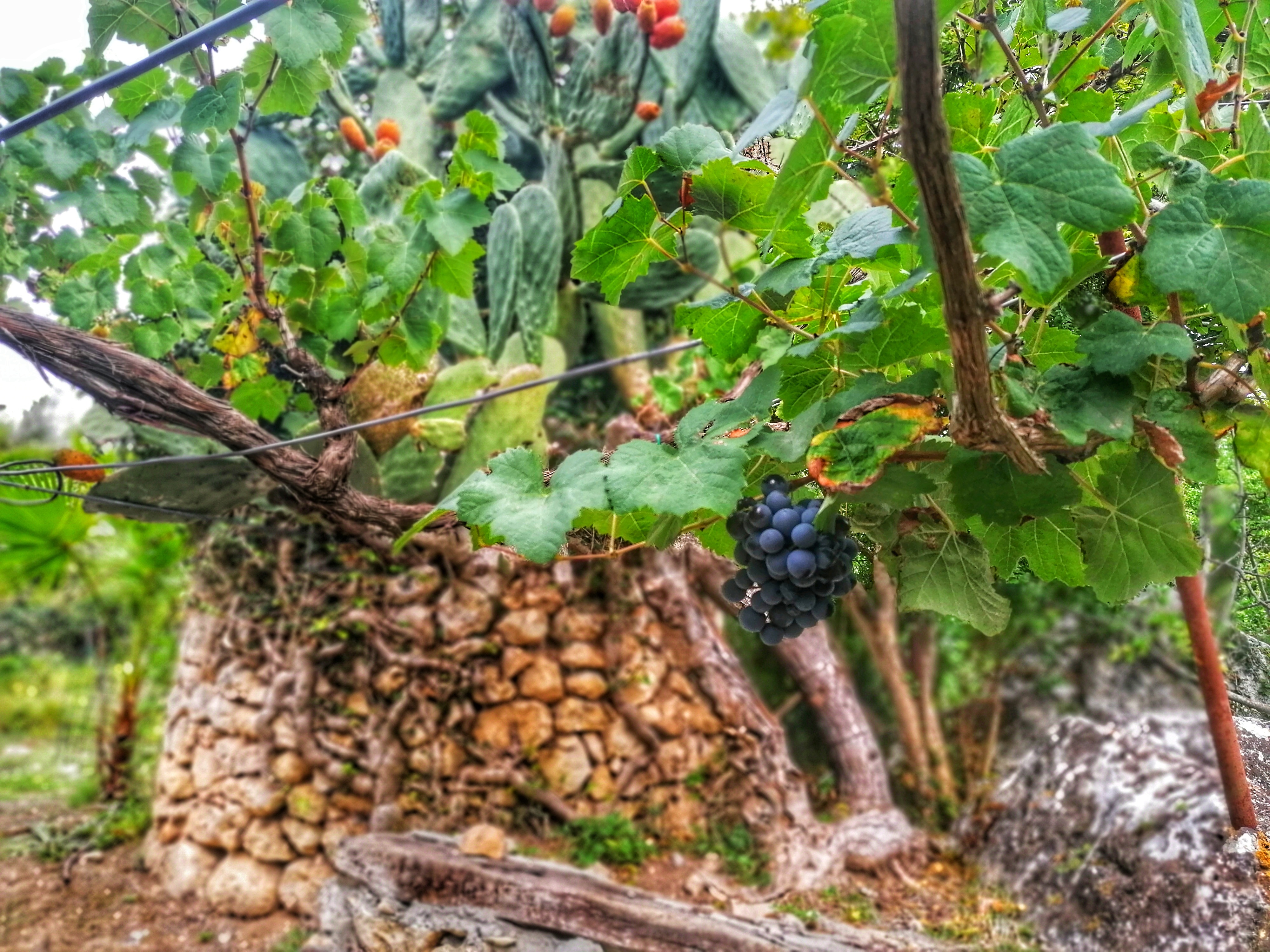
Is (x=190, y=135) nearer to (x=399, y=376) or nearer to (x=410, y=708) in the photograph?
(x=399, y=376)

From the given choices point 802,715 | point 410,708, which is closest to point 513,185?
point 410,708

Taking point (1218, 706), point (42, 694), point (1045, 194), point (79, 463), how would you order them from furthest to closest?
1. point (42, 694)
2. point (79, 463)
3. point (1218, 706)
4. point (1045, 194)

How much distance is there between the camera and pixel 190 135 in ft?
4.83

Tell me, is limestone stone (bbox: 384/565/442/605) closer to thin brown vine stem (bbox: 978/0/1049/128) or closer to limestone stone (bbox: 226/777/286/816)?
limestone stone (bbox: 226/777/286/816)

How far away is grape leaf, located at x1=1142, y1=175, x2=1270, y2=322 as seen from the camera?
0.78m

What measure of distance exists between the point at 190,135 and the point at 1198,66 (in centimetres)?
160

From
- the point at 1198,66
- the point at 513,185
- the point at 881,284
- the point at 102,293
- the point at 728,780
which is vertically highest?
the point at 513,185

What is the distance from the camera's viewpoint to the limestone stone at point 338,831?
8.26 feet

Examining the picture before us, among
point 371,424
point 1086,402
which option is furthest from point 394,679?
point 1086,402

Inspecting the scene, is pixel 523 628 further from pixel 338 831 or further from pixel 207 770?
pixel 207 770

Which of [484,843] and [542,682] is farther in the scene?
[542,682]

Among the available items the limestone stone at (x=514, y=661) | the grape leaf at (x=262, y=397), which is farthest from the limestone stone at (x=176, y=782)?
the grape leaf at (x=262, y=397)

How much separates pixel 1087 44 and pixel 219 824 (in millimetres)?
3104

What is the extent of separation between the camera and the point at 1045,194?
0.70 meters
